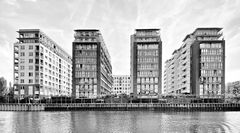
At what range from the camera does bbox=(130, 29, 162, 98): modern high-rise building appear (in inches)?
6004

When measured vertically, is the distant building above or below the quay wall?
above

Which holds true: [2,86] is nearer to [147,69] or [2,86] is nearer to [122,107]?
[122,107]

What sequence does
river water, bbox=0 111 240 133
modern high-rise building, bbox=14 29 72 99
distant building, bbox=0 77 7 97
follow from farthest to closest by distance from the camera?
distant building, bbox=0 77 7 97 → modern high-rise building, bbox=14 29 72 99 → river water, bbox=0 111 240 133

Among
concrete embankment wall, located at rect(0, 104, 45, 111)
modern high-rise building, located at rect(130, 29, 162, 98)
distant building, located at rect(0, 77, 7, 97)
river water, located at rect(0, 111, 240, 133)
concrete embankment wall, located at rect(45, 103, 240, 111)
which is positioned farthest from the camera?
distant building, located at rect(0, 77, 7, 97)

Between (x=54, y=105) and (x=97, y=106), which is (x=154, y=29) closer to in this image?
(x=97, y=106)

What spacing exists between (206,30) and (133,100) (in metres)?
62.5

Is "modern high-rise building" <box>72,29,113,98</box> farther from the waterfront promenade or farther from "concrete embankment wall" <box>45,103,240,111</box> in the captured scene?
"concrete embankment wall" <box>45,103,240,111</box>

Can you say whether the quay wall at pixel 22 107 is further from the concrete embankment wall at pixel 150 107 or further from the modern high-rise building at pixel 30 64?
the modern high-rise building at pixel 30 64

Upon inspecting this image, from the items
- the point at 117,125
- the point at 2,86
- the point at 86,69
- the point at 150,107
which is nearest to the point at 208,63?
the point at 150,107

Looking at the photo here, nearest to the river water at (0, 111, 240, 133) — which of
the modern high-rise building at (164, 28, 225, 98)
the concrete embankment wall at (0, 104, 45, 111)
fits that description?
the concrete embankment wall at (0, 104, 45, 111)

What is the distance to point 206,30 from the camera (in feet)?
516

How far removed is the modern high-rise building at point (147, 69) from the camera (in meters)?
152

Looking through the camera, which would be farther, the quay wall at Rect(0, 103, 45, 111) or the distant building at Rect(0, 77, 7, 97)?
the distant building at Rect(0, 77, 7, 97)

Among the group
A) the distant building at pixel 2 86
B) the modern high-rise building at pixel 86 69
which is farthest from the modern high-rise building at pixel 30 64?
the distant building at pixel 2 86
